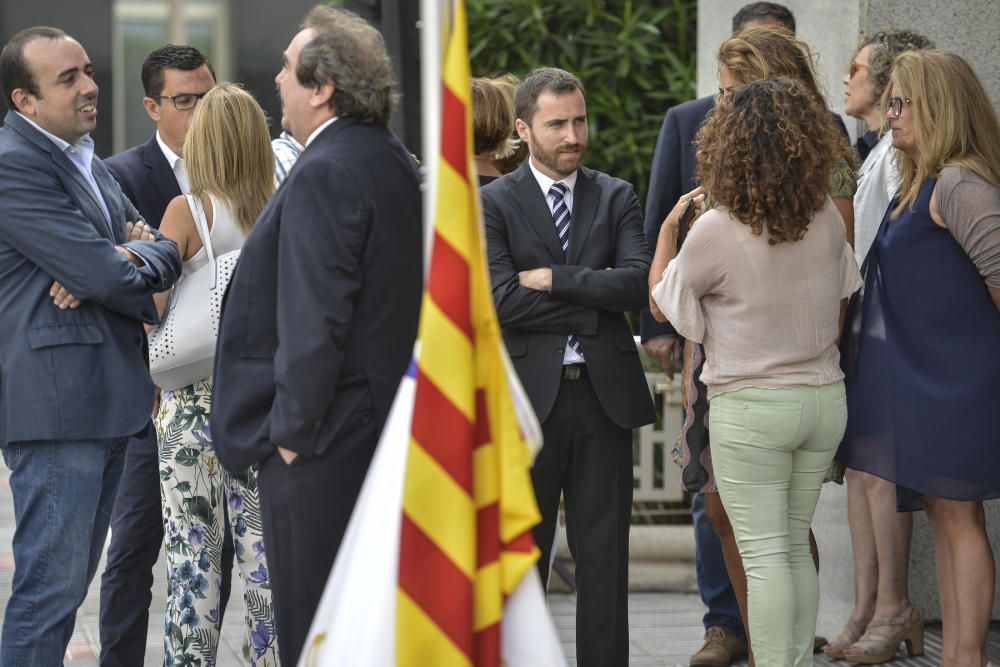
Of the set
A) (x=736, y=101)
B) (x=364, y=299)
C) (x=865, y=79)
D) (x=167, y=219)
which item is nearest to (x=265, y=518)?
(x=364, y=299)

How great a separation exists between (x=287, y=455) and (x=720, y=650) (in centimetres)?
243

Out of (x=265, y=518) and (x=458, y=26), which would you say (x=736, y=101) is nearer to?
(x=458, y=26)

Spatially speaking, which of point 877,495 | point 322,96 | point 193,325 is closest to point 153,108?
point 193,325

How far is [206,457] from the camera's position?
4.61 meters

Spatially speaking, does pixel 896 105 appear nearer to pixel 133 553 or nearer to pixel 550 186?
pixel 550 186

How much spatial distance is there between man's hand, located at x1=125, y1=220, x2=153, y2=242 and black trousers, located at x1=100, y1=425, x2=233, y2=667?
0.71 meters

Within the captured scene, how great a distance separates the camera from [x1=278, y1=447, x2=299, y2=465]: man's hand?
12.1 feet

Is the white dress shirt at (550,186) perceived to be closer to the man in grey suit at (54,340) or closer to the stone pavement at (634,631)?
the man in grey suit at (54,340)

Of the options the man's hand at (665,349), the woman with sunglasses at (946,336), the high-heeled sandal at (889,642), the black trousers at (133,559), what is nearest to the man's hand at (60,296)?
the black trousers at (133,559)

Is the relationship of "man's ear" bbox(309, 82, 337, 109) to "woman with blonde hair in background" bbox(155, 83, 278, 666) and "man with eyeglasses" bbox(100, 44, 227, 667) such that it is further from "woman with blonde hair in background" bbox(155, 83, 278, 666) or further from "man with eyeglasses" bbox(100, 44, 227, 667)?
"man with eyeglasses" bbox(100, 44, 227, 667)

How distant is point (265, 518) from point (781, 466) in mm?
1597

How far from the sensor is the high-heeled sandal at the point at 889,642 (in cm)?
546

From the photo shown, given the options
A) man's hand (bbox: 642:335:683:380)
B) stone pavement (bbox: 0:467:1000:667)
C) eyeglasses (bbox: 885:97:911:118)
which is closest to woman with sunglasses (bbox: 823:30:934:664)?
stone pavement (bbox: 0:467:1000:667)

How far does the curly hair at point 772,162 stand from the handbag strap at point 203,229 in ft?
5.28
